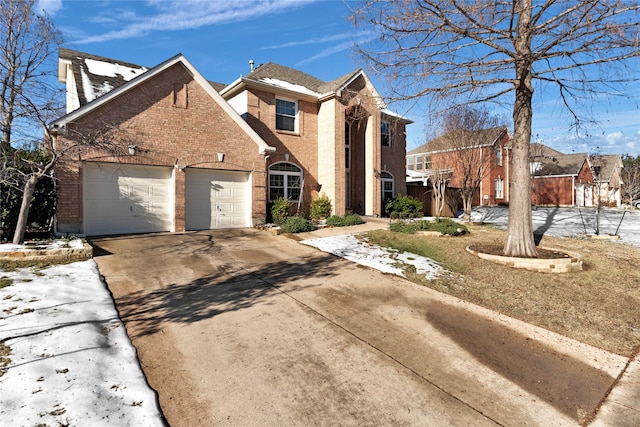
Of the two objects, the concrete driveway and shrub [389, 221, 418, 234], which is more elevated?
shrub [389, 221, 418, 234]

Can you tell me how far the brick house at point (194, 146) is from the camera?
1023cm

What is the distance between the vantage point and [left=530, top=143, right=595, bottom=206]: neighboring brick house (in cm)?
3431

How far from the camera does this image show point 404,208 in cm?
1825

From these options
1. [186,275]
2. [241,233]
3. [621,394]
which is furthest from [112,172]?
[621,394]

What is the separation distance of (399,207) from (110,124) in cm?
1395

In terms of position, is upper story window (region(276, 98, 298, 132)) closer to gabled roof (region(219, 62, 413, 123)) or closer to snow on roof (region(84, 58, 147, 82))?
gabled roof (region(219, 62, 413, 123))

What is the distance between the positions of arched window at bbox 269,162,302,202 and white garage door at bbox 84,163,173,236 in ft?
16.6

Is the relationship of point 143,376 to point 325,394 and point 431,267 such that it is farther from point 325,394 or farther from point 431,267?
point 431,267

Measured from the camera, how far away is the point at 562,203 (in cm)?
3469

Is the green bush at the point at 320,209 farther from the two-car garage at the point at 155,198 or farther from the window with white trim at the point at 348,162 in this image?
the two-car garage at the point at 155,198

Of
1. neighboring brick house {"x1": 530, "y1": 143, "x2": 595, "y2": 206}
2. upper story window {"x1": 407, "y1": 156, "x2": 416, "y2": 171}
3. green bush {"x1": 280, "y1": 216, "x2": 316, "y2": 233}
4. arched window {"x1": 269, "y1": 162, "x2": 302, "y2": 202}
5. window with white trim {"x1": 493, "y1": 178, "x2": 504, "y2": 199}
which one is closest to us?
green bush {"x1": 280, "y1": 216, "x2": 316, "y2": 233}

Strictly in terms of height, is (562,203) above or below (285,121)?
below

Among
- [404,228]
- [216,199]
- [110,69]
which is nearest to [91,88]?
[110,69]

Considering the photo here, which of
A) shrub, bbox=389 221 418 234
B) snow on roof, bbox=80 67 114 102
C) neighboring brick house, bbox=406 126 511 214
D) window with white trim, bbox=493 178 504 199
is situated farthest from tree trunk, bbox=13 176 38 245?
window with white trim, bbox=493 178 504 199
